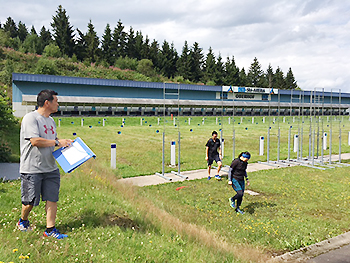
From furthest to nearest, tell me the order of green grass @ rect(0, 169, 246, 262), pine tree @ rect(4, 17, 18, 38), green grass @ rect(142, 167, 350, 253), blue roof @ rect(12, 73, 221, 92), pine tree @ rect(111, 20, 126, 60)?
pine tree @ rect(4, 17, 18, 38) → pine tree @ rect(111, 20, 126, 60) → blue roof @ rect(12, 73, 221, 92) → green grass @ rect(142, 167, 350, 253) → green grass @ rect(0, 169, 246, 262)

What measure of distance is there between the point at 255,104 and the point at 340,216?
2530 inches

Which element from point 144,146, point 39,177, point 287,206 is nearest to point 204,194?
point 287,206

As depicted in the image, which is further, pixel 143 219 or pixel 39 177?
pixel 143 219

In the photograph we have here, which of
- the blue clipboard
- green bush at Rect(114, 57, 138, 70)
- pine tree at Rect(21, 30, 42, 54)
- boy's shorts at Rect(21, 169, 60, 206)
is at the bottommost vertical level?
boy's shorts at Rect(21, 169, 60, 206)

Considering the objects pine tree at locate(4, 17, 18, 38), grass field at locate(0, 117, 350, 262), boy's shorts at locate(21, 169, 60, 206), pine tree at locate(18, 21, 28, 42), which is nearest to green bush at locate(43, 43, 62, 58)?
pine tree at locate(18, 21, 28, 42)

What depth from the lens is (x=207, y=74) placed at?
342 ft

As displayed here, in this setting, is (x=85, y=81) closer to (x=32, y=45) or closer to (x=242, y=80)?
(x=32, y=45)

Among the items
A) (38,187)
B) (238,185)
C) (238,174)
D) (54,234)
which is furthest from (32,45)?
(54,234)

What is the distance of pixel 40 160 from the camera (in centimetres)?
468

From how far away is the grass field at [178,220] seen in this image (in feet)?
15.2

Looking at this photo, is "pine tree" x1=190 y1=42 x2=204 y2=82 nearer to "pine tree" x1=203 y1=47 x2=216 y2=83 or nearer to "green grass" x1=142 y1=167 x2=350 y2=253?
"pine tree" x1=203 y1=47 x2=216 y2=83

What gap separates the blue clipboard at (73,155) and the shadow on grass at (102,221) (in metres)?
1.37

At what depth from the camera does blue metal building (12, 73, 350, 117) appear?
47.4m

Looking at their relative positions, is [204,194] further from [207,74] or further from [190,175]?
[207,74]
